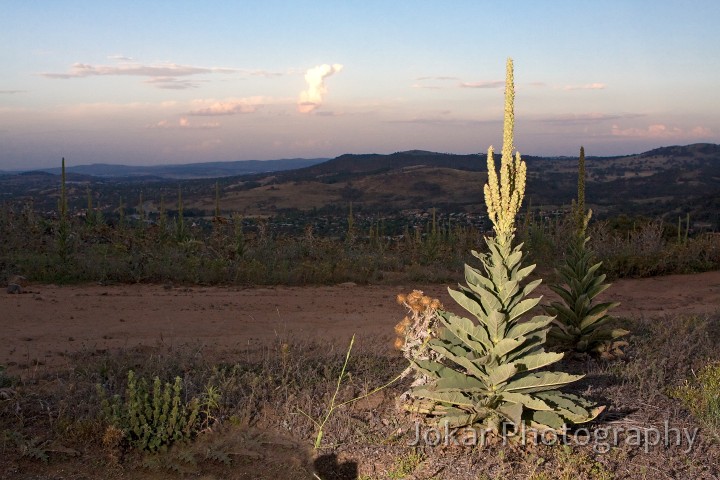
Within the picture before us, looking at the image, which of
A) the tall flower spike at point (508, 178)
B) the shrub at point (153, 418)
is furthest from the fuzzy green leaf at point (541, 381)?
the shrub at point (153, 418)

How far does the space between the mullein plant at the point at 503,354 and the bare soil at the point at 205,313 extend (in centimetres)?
282

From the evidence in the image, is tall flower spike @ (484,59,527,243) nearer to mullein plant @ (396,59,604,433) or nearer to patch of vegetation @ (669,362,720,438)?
mullein plant @ (396,59,604,433)

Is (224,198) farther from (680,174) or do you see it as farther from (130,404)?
(130,404)

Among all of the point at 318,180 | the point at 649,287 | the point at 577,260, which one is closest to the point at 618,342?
the point at 577,260

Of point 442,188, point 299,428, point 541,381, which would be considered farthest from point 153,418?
point 442,188

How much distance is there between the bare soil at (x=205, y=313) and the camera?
7.48 metres

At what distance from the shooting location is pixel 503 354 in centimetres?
466

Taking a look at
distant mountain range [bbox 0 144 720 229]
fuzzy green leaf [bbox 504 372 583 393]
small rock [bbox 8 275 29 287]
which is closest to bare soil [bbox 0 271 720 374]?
small rock [bbox 8 275 29 287]

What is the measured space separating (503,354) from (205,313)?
5.43m

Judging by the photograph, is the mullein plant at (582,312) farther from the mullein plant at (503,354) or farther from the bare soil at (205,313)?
the bare soil at (205,313)

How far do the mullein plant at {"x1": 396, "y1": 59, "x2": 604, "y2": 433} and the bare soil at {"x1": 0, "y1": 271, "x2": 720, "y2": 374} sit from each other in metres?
2.82

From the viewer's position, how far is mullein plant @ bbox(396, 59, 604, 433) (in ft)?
15.0

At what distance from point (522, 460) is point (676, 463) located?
1073 millimetres

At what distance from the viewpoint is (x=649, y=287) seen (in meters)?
12.1
